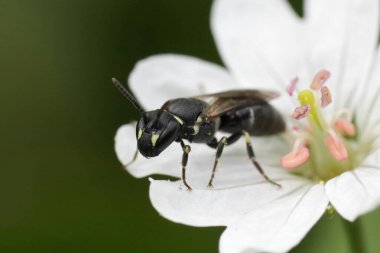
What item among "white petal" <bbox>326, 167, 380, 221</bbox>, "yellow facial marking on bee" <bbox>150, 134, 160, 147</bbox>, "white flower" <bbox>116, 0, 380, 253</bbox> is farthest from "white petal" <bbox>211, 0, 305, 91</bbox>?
"yellow facial marking on bee" <bbox>150, 134, 160, 147</bbox>

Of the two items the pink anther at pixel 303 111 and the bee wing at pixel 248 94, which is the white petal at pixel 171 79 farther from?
the pink anther at pixel 303 111

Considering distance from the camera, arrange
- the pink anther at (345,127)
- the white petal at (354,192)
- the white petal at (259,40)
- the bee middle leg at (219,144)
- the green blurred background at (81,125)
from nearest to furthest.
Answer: the white petal at (354,192) → the bee middle leg at (219,144) → the pink anther at (345,127) → the white petal at (259,40) → the green blurred background at (81,125)

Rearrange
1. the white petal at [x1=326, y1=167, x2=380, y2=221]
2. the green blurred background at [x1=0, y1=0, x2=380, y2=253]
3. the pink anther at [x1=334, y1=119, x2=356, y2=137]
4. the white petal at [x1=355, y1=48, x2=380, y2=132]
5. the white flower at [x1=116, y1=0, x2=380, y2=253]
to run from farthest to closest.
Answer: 1. the green blurred background at [x1=0, y1=0, x2=380, y2=253]
2. the white petal at [x1=355, y1=48, x2=380, y2=132]
3. the pink anther at [x1=334, y1=119, x2=356, y2=137]
4. the white flower at [x1=116, y1=0, x2=380, y2=253]
5. the white petal at [x1=326, y1=167, x2=380, y2=221]

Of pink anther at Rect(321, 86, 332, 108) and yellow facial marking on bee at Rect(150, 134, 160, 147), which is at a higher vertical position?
yellow facial marking on bee at Rect(150, 134, 160, 147)

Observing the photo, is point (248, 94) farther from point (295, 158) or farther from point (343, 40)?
point (343, 40)

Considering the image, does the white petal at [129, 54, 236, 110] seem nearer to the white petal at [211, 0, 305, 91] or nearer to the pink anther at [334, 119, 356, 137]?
the white petal at [211, 0, 305, 91]

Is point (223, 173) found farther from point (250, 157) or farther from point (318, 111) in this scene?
point (318, 111)

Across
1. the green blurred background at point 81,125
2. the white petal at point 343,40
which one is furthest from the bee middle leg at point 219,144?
the green blurred background at point 81,125
